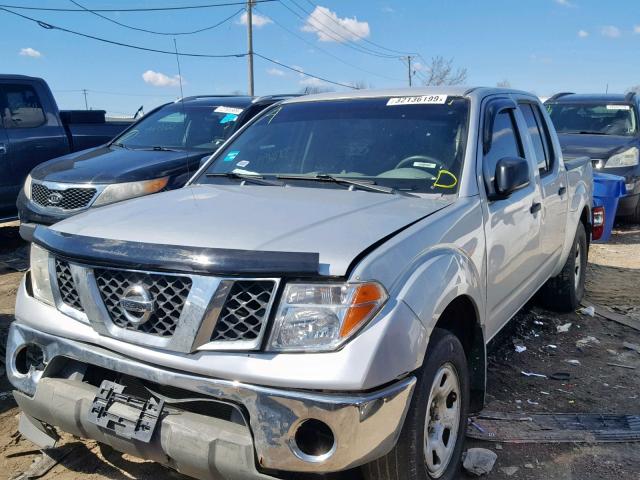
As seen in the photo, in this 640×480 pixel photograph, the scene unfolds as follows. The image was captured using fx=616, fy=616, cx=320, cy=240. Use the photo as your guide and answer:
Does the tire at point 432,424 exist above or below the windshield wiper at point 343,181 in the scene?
below

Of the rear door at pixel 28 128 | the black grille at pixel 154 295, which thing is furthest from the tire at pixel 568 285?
the rear door at pixel 28 128

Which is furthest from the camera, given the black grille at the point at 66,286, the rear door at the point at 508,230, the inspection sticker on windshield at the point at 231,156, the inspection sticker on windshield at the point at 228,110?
the inspection sticker on windshield at the point at 228,110

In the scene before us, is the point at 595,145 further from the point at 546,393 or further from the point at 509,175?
the point at 509,175

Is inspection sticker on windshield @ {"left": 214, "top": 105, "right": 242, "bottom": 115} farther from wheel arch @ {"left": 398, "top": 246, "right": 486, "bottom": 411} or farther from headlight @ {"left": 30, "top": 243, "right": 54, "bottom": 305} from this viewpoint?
wheel arch @ {"left": 398, "top": 246, "right": 486, "bottom": 411}

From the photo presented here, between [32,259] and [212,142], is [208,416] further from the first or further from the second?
[212,142]

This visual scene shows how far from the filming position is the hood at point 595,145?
907 cm

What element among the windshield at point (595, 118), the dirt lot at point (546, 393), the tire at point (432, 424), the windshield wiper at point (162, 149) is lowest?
the dirt lot at point (546, 393)

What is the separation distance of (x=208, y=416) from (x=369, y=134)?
194cm

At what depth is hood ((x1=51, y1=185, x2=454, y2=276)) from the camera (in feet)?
7.52

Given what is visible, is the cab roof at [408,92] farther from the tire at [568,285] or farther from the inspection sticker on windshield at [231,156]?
the tire at [568,285]

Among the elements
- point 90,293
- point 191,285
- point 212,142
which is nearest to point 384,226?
point 191,285

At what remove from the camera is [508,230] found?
344 centimetres

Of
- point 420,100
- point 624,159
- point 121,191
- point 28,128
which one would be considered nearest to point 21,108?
point 28,128

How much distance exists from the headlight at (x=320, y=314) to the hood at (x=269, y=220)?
0.26ft
